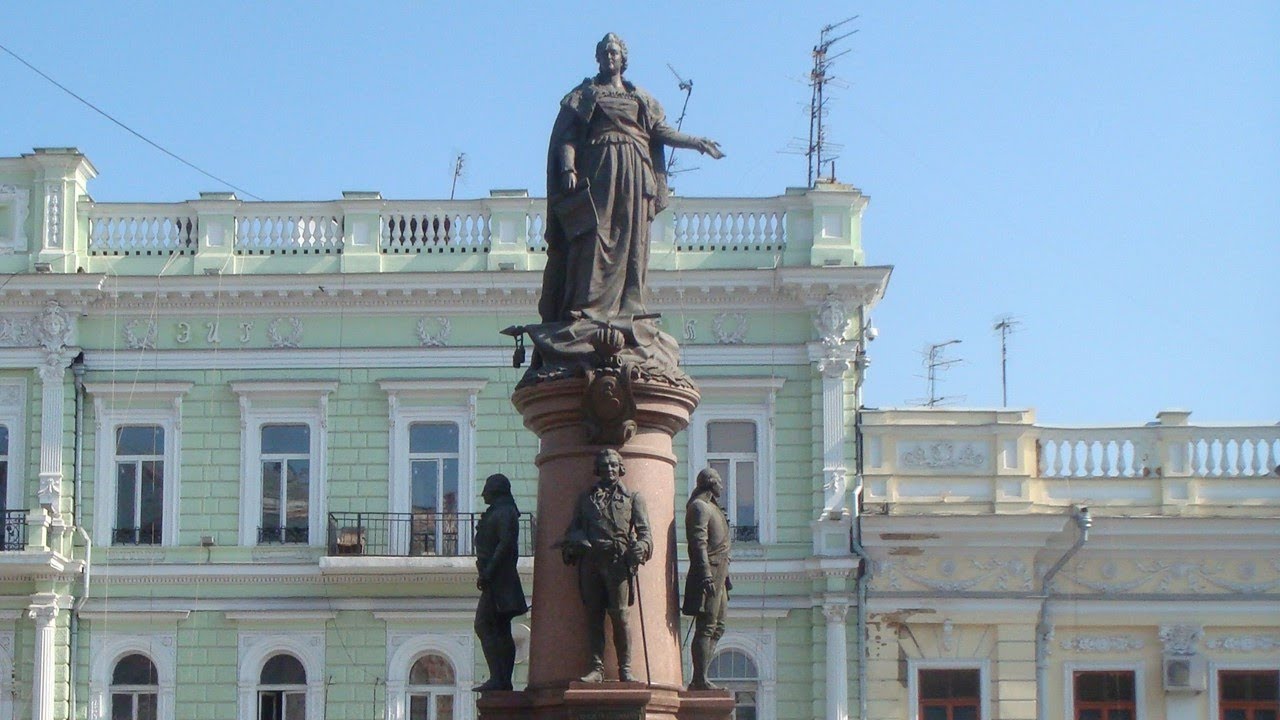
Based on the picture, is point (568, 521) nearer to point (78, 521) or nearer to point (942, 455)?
point (942, 455)

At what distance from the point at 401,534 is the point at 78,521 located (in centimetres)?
435

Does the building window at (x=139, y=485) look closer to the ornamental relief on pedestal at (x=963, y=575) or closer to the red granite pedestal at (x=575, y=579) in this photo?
the ornamental relief on pedestal at (x=963, y=575)

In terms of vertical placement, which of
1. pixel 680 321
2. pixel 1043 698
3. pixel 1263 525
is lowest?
pixel 1043 698

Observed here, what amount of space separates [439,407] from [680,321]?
3.45 metres

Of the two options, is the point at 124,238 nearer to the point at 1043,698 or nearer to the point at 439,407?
the point at 439,407

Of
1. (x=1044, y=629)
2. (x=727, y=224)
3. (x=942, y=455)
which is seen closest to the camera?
(x=1044, y=629)

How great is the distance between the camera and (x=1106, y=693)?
30.1m

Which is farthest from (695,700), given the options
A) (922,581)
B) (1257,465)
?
(1257,465)

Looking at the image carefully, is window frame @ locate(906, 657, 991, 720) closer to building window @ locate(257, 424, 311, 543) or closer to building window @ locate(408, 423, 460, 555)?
building window @ locate(408, 423, 460, 555)

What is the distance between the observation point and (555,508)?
481 inches

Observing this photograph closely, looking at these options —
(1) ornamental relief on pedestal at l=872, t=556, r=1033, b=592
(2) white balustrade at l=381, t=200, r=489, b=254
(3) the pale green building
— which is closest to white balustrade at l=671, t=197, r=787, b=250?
(3) the pale green building

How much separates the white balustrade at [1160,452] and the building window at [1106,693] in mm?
2624

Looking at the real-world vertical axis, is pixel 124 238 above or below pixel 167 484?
above

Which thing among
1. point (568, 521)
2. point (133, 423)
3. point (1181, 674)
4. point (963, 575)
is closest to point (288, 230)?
point (133, 423)
